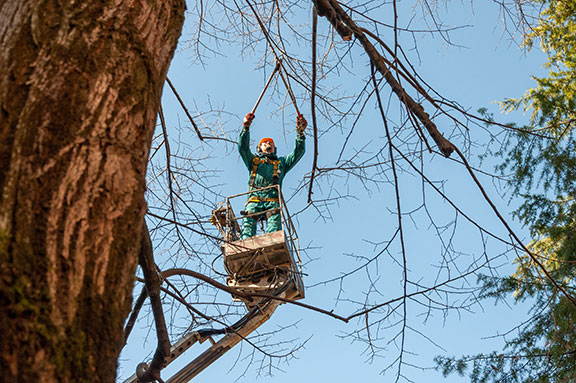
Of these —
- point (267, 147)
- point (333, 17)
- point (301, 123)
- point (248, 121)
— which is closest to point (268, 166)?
point (267, 147)

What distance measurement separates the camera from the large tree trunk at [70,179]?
1054 mm

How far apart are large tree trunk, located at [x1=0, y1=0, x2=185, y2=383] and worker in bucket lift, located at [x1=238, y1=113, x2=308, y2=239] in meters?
7.18

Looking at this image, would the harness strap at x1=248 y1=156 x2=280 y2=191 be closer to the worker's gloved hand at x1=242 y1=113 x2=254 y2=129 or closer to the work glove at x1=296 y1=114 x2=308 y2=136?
the worker's gloved hand at x1=242 y1=113 x2=254 y2=129

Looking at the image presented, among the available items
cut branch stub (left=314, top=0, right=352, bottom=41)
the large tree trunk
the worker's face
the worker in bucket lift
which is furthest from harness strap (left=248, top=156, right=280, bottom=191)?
the large tree trunk

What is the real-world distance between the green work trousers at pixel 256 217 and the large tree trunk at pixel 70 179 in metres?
7.15

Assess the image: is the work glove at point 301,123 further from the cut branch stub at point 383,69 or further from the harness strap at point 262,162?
the harness strap at point 262,162

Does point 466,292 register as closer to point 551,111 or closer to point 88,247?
point 88,247

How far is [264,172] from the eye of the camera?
954cm

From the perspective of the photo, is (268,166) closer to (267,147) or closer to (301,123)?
(267,147)

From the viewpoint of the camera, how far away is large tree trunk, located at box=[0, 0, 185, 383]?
3.46 feet

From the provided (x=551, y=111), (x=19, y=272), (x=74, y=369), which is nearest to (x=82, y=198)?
(x=19, y=272)

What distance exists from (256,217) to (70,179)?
781 cm

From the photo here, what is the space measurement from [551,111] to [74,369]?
892 cm

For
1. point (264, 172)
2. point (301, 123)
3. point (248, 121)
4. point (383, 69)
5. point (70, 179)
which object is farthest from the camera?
point (264, 172)
